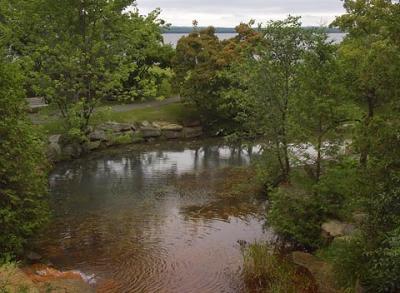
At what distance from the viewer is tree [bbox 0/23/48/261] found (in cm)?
1447

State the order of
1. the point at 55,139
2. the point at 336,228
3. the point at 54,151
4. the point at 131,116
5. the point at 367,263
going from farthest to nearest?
1. the point at 131,116
2. the point at 55,139
3. the point at 54,151
4. the point at 336,228
5. the point at 367,263

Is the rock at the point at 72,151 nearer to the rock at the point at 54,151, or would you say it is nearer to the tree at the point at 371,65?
the rock at the point at 54,151

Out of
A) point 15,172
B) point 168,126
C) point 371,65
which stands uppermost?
point 371,65

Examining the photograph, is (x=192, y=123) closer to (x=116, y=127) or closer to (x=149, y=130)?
(x=149, y=130)

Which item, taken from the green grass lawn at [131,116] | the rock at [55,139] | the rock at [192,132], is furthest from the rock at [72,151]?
the rock at [192,132]

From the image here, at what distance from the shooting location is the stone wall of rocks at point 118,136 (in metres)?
30.6

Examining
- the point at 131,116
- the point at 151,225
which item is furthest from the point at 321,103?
the point at 131,116

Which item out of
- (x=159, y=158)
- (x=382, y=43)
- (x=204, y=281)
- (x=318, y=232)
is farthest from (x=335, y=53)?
(x=159, y=158)

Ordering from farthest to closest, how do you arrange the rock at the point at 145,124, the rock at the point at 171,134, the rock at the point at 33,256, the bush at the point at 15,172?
the rock at the point at 171,134 < the rock at the point at 145,124 < the rock at the point at 33,256 < the bush at the point at 15,172

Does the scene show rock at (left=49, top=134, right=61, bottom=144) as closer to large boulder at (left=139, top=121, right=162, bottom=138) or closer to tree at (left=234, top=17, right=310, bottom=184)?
large boulder at (left=139, top=121, right=162, bottom=138)

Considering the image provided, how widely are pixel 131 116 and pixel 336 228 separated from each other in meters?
24.1

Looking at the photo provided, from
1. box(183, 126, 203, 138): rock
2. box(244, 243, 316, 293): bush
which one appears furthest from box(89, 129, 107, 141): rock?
box(244, 243, 316, 293): bush

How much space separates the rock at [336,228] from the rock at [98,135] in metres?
20.9

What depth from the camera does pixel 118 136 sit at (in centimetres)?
3347
